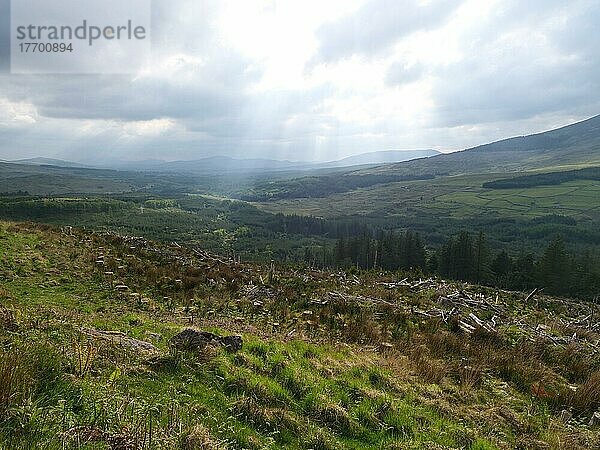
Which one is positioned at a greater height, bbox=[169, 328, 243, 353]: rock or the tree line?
bbox=[169, 328, 243, 353]: rock

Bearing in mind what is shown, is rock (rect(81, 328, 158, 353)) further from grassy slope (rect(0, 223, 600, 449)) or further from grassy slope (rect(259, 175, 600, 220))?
grassy slope (rect(259, 175, 600, 220))

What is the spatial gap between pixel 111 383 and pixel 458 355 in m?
8.41

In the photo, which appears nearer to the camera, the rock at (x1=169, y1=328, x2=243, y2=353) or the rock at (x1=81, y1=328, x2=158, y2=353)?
the rock at (x1=81, y1=328, x2=158, y2=353)

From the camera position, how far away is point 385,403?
613cm

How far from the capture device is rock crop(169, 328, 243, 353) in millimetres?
6664

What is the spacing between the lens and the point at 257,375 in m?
6.30

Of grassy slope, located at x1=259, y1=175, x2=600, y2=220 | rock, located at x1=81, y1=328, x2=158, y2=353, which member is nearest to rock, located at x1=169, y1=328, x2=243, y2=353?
rock, located at x1=81, y1=328, x2=158, y2=353

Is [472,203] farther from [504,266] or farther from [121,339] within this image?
[121,339]

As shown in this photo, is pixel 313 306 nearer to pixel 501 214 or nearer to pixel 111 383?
pixel 111 383

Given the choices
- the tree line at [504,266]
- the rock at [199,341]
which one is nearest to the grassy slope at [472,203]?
the tree line at [504,266]

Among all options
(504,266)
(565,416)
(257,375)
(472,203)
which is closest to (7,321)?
(257,375)

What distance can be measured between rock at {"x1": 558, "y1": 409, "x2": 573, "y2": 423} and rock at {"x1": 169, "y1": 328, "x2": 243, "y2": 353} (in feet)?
20.7

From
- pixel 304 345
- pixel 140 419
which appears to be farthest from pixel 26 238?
pixel 140 419

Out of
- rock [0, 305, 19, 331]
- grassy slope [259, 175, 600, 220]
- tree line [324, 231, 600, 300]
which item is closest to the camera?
rock [0, 305, 19, 331]
